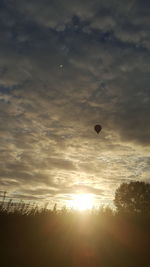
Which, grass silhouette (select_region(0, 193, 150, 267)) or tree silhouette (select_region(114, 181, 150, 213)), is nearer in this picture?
grass silhouette (select_region(0, 193, 150, 267))

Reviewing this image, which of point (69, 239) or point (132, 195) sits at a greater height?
point (132, 195)

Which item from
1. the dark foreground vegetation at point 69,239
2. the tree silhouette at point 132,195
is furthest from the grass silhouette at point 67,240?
the tree silhouette at point 132,195

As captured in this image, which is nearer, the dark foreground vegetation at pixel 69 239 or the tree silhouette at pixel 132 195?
the dark foreground vegetation at pixel 69 239

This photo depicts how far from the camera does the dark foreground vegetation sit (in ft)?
28.0

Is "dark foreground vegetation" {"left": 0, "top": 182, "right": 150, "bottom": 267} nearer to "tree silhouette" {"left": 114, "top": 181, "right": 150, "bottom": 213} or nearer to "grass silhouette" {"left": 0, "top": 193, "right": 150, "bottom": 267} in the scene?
"grass silhouette" {"left": 0, "top": 193, "right": 150, "bottom": 267}

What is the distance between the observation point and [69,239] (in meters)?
10.2

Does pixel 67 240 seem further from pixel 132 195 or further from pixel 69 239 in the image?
pixel 132 195

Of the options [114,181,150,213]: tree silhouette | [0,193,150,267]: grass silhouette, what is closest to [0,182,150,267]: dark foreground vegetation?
[0,193,150,267]: grass silhouette

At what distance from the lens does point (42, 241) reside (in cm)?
938

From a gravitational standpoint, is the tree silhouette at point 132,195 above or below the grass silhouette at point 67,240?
above

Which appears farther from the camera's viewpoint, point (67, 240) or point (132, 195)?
point (132, 195)

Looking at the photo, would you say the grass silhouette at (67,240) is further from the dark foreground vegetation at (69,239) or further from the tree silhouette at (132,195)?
the tree silhouette at (132,195)

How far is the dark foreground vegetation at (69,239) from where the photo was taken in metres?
8.53

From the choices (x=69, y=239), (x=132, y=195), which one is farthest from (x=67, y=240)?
(x=132, y=195)
